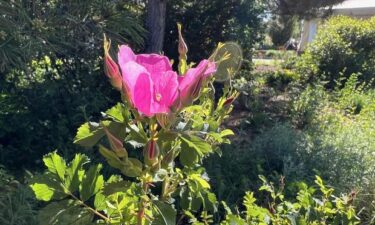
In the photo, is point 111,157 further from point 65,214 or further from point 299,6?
point 299,6

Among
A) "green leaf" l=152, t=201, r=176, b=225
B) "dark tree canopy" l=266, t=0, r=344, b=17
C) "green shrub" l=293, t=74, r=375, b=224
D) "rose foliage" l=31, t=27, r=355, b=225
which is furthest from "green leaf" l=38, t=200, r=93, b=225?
"dark tree canopy" l=266, t=0, r=344, b=17

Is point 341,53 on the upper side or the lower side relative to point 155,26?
lower

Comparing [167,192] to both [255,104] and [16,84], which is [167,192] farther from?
[255,104]

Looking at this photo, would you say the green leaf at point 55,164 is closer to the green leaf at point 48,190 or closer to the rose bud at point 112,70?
the green leaf at point 48,190

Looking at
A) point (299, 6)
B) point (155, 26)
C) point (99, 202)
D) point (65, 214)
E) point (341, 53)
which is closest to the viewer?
point (65, 214)

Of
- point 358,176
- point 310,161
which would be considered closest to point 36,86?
point 310,161

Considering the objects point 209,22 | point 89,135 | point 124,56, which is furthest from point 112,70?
point 209,22

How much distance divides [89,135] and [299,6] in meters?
5.76

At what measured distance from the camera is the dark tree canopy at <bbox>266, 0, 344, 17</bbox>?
622 cm

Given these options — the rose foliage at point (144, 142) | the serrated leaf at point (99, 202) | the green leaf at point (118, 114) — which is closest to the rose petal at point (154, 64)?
the rose foliage at point (144, 142)

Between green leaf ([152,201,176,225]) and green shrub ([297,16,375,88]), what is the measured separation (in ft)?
25.0

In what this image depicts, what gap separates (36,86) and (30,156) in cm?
63

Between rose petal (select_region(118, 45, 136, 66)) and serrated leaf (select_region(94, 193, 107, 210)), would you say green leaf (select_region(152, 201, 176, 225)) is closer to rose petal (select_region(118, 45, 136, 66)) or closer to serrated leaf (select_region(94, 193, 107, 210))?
serrated leaf (select_region(94, 193, 107, 210))

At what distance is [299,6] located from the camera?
6320 millimetres
